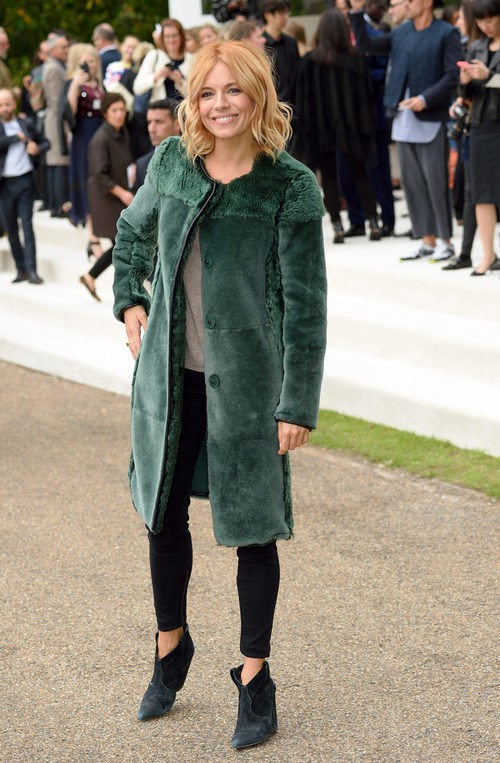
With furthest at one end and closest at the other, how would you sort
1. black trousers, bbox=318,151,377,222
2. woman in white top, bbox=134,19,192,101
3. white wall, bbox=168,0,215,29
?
white wall, bbox=168,0,215,29 → woman in white top, bbox=134,19,192,101 → black trousers, bbox=318,151,377,222

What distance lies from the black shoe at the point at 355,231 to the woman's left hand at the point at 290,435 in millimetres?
7399

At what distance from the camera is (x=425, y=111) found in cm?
930

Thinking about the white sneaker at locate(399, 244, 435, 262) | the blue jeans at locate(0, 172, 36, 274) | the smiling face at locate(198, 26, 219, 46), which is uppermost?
the smiling face at locate(198, 26, 219, 46)

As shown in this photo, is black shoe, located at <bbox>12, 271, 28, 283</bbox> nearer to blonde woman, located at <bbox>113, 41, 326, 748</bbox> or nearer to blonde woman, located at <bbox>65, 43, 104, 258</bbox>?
blonde woman, located at <bbox>65, 43, 104, 258</bbox>

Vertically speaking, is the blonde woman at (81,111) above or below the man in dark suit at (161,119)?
below

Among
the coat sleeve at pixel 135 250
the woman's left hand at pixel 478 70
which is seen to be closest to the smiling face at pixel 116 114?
the woman's left hand at pixel 478 70

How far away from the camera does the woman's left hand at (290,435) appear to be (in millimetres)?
3428

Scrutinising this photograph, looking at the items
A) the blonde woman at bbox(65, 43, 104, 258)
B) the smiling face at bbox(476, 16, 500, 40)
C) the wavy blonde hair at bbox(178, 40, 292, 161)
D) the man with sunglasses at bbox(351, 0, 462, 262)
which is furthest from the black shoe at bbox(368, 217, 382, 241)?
the wavy blonde hair at bbox(178, 40, 292, 161)

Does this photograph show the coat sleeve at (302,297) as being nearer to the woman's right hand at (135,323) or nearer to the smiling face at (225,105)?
the smiling face at (225,105)

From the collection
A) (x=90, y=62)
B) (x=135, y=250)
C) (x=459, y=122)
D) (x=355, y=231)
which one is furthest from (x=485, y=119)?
(x=135, y=250)

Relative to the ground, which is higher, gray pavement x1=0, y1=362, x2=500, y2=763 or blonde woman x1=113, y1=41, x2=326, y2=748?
blonde woman x1=113, y1=41, x2=326, y2=748

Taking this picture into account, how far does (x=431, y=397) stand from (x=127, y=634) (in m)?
2.89

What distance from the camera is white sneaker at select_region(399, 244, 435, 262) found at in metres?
9.30

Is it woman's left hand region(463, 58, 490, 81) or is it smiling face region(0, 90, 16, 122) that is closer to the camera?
woman's left hand region(463, 58, 490, 81)
